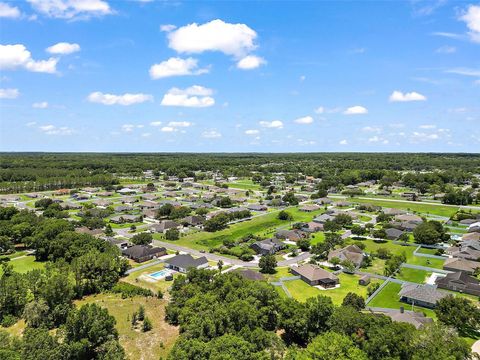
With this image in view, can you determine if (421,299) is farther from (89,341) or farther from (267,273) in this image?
(89,341)

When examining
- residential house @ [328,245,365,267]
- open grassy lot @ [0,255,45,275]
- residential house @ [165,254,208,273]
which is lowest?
open grassy lot @ [0,255,45,275]

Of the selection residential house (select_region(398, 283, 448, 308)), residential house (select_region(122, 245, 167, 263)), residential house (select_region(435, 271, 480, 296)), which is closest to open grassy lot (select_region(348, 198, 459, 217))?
residential house (select_region(435, 271, 480, 296))

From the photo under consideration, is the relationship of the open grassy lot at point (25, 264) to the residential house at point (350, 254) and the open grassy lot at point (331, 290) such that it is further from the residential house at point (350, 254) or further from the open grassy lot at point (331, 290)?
the residential house at point (350, 254)

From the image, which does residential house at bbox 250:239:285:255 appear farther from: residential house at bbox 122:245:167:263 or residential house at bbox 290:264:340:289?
residential house at bbox 122:245:167:263

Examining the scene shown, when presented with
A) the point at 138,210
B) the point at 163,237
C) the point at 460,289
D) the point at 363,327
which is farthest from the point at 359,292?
the point at 138,210

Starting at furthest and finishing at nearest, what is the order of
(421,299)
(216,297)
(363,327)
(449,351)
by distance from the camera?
(421,299) → (216,297) → (363,327) → (449,351)

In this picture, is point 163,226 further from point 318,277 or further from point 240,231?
point 318,277
